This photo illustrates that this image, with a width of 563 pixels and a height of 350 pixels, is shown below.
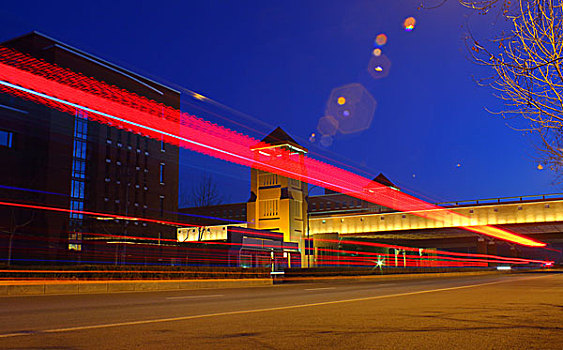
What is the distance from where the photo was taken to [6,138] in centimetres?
5700

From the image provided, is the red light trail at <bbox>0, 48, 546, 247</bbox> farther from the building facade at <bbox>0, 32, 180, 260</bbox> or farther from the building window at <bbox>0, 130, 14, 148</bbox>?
the building window at <bbox>0, 130, 14, 148</bbox>

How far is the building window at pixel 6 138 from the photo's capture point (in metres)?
56.6

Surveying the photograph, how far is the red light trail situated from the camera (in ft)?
145

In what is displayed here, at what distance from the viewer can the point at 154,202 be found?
8038cm

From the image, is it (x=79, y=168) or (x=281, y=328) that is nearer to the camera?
(x=281, y=328)

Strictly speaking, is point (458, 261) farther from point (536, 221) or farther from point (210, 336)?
point (210, 336)

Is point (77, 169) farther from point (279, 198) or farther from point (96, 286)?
point (96, 286)

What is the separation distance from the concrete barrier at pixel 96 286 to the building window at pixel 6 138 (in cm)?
4238

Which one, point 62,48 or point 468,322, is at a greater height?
point 62,48

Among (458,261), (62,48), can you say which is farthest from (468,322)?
(458,261)

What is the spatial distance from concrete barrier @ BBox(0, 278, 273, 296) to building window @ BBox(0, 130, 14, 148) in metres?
42.4

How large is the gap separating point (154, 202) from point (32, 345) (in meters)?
76.0

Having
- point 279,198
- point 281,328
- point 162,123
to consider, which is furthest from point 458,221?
point 281,328

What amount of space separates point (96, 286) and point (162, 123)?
7127cm
